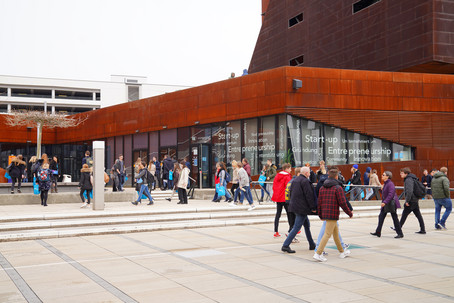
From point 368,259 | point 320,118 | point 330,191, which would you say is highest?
point 320,118

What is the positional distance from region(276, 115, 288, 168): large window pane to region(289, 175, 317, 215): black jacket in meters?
14.0

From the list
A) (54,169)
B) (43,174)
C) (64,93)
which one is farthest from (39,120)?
(64,93)

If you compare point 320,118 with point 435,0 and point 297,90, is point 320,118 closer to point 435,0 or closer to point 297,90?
point 297,90

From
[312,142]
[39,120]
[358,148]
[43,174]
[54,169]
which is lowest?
[43,174]

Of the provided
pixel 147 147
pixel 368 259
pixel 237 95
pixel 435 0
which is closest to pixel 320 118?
pixel 237 95

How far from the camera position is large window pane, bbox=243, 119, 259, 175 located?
2530cm

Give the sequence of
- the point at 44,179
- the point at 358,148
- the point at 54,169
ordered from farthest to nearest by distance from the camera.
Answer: the point at 358,148 → the point at 54,169 → the point at 44,179

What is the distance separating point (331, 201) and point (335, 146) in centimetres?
1598

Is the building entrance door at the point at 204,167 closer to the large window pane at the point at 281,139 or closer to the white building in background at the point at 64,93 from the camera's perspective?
the large window pane at the point at 281,139

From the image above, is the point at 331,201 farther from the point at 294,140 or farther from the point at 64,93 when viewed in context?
the point at 64,93

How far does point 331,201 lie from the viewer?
8805 mm

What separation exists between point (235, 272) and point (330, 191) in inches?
92.4

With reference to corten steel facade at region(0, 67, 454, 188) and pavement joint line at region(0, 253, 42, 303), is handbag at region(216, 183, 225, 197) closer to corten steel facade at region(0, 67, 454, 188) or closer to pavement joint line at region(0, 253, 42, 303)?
corten steel facade at region(0, 67, 454, 188)

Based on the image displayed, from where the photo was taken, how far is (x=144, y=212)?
52.4 ft
